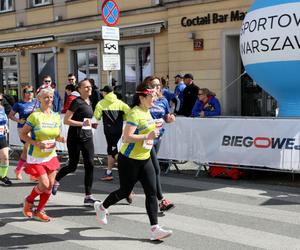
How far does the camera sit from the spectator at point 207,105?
10156 millimetres

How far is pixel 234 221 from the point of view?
6340mm

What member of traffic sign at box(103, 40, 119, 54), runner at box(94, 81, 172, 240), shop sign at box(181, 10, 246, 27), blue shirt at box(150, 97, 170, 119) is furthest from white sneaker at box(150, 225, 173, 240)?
shop sign at box(181, 10, 246, 27)

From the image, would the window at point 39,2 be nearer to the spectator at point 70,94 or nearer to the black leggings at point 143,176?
the spectator at point 70,94

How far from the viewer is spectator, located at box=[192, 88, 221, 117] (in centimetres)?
1016

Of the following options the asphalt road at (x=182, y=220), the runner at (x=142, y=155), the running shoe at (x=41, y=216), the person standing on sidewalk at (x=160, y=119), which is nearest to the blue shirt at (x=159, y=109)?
the person standing on sidewalk at (x=160, y=119)

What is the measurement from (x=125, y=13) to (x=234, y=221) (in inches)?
549

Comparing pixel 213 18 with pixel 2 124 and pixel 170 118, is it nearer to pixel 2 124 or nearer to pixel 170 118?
pixel 2 124

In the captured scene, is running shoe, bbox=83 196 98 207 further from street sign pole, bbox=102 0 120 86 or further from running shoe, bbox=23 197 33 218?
street sign pole, bbox=102 0 120 86

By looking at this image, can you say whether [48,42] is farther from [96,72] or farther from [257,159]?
[257,159]

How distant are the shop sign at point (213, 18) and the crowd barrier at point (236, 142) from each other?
6591 mm

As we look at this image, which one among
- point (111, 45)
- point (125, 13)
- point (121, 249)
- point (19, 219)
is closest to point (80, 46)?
point (125, 13)

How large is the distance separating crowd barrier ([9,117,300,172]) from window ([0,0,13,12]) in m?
17.7

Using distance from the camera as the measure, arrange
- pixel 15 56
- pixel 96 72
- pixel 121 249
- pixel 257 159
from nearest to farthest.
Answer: pixel 121 249
pixel 257 159
pixel 96 72
pixel 15 56

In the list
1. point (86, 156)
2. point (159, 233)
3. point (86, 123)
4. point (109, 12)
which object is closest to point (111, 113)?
point (86, 123)
